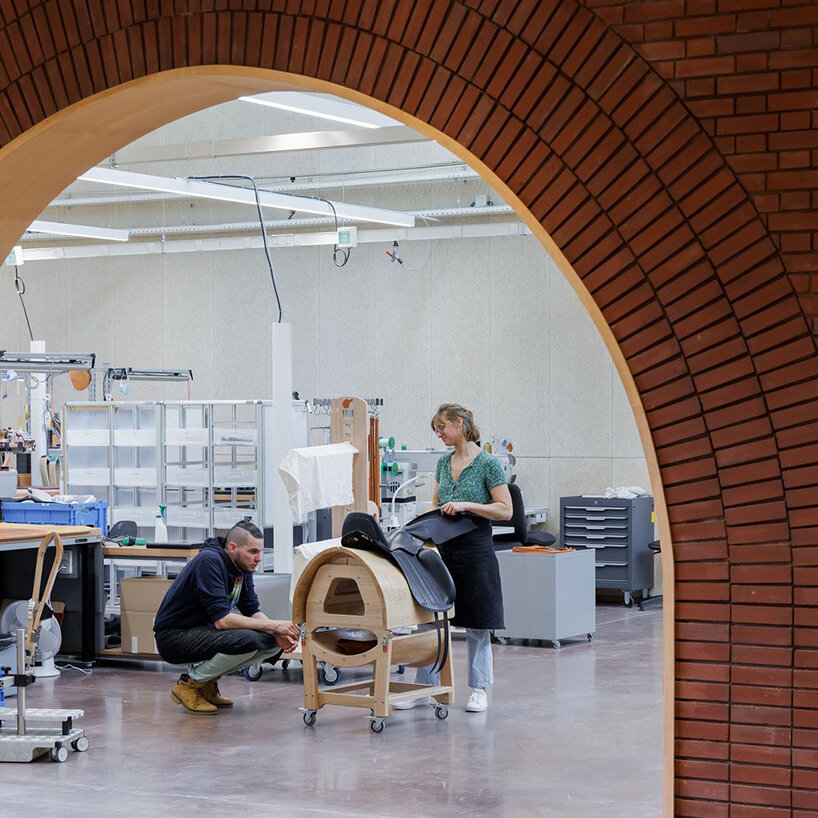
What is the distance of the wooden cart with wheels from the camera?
664 cm

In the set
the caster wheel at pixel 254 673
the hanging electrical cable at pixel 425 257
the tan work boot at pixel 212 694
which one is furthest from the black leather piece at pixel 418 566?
the hanging electrical cable at pixel 425 257

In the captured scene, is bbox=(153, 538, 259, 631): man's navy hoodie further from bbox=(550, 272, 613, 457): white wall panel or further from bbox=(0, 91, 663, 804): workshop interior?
bbox=(550, 272, 613, 457): white wall panel

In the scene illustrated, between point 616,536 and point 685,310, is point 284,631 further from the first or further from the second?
point 616,536

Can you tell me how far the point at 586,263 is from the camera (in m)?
3.52

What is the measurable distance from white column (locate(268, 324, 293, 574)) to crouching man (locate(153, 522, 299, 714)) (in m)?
1.43

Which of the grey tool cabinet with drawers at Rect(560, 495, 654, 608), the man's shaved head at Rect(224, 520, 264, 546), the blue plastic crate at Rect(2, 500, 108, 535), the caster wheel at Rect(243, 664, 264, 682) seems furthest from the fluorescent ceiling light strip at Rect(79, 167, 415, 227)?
the caster wheel at Rect(243, 664, 264, 682)

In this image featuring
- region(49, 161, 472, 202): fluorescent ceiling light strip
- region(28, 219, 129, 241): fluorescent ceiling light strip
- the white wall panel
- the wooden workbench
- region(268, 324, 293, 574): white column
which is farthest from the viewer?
region(49, 161, 472, 202): fluorescent ceiling light strip

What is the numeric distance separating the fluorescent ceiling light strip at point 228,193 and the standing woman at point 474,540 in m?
4.04

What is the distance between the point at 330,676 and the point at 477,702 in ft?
4.21

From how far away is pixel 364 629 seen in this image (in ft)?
22.0

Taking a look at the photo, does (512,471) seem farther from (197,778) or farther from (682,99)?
(682,99)

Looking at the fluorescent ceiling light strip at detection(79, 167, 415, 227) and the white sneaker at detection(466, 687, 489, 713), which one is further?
the fluorescent ceiling light strip at detection(79, 167, 415, 227)

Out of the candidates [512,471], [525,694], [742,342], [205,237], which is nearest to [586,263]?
[742,342]

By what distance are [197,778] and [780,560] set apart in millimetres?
3380
